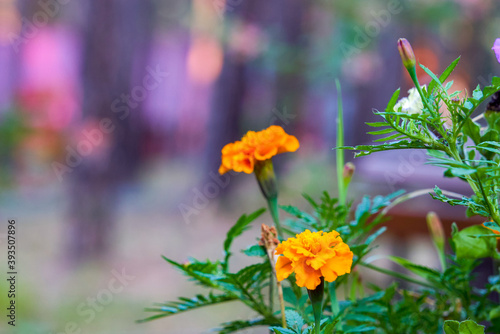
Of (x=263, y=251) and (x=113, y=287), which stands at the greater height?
(x=113, y=287)

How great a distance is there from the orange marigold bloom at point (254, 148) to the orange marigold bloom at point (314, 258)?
147 millimetres

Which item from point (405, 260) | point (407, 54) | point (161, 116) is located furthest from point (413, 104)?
point (161, 116)

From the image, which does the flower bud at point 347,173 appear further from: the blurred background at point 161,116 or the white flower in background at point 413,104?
the blurred background at point 161,116

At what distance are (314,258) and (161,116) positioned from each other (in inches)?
254

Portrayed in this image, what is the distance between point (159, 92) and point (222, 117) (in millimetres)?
2295

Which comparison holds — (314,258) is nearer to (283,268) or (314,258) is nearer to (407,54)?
(283,268)

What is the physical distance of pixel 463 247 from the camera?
1.41 ft

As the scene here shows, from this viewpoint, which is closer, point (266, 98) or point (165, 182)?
point (266, 98)

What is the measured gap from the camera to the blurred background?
11.7 ft

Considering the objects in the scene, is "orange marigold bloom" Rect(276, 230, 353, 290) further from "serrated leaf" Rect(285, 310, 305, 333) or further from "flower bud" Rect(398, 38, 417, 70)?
"flower bud" Rect(398, 38, 417, 70)

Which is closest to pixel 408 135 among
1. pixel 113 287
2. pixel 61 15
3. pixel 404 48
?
pixel 404 48

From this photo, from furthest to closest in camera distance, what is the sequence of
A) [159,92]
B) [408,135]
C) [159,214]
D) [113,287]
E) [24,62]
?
1. [159,92]
2. [24,62]
3. [159,214]
4. [113,287]
5. [408,135]

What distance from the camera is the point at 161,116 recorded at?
664cm

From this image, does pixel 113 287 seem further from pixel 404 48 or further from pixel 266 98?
pixel 404 48
